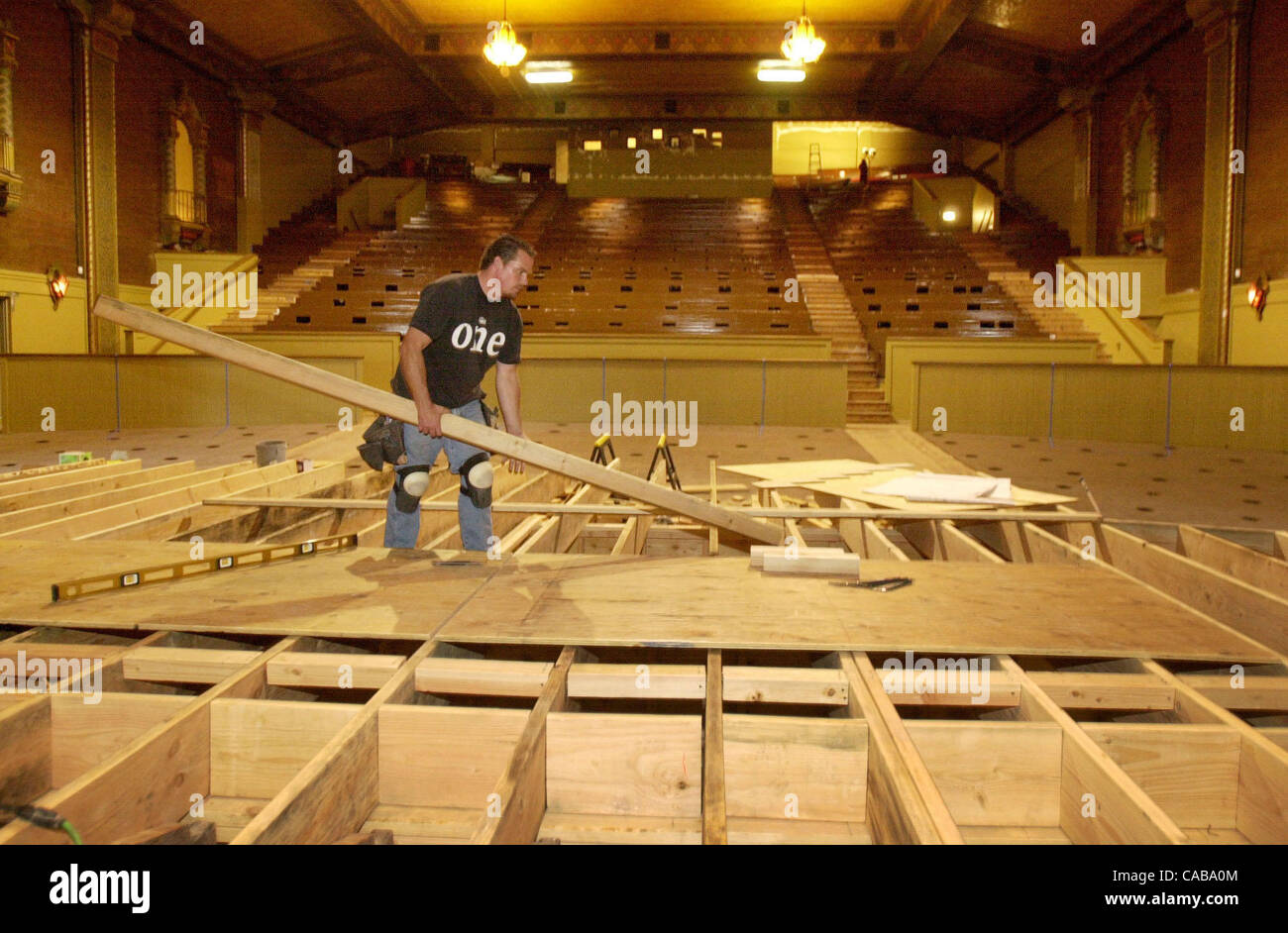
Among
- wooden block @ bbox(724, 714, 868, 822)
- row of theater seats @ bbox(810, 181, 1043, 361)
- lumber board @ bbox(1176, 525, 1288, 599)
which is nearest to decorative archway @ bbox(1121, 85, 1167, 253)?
row of theater seats @ bbox(810, 181, 1043, 361)

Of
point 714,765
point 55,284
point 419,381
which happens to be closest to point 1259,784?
point 714,765

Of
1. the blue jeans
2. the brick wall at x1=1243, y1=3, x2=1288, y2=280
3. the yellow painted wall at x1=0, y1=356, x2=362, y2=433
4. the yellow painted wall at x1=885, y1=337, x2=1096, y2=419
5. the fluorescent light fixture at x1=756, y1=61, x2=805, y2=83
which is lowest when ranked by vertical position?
the blue jeans

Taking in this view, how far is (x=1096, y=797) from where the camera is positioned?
1.45 meters

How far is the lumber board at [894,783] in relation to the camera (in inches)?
48.1

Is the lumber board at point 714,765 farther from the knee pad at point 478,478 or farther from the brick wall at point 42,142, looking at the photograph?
the brick wall at point 42,142

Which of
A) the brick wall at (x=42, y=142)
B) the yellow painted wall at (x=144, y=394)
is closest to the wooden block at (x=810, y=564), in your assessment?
the yellow painted wall at (x=144, y=394)

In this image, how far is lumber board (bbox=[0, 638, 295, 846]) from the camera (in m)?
1.33

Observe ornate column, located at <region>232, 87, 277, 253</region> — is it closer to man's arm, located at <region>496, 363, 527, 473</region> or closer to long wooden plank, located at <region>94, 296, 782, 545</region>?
man's arm, located at <region>496, 363, 527, 473</region>

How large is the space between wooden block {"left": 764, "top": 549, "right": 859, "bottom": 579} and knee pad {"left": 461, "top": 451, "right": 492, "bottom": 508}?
1.07m

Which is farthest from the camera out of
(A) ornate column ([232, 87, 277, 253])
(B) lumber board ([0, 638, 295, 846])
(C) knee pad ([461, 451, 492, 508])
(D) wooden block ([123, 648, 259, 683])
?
(A) ornate column ([232, 87, 277, 253])

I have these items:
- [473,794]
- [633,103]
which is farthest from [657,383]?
[633,103]

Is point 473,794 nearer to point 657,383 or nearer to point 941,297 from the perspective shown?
point 657,383

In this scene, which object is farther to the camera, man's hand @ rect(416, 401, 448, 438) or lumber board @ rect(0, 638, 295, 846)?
man's hand @ rect(416, 401, 448, 438)
